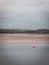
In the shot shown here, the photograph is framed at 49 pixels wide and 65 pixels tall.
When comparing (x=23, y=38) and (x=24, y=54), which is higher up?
(x=23, y=38)

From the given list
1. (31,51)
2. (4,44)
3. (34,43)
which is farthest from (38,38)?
(4,44)

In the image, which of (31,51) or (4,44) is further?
(31,51)

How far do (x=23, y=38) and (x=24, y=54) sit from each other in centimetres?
23

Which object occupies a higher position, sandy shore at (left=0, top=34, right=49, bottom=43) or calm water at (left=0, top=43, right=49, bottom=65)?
sandy shore at (left=0, top=34, right=49, bottom=43)

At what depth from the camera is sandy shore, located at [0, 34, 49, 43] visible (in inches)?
62.9

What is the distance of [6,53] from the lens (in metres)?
1.73

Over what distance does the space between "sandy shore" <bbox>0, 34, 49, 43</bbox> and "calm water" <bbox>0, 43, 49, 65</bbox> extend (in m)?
0.07

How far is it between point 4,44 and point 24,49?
0.94 feet

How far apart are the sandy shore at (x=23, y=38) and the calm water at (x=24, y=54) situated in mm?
65

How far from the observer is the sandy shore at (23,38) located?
1.60 metres

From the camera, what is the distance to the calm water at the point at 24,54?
5.49 feet

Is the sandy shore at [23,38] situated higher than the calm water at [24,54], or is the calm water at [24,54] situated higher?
the sandy shore at [23,38]

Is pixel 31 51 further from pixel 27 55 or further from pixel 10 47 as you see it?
pixel 10 47

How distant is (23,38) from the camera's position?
5.48 feet
